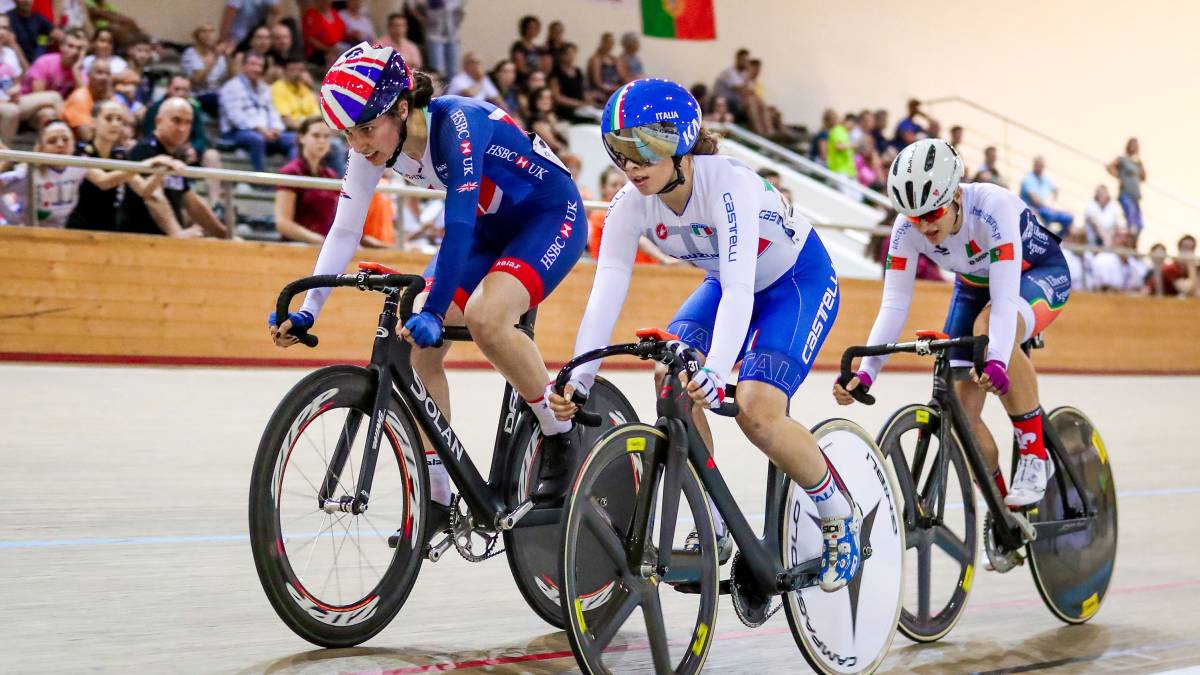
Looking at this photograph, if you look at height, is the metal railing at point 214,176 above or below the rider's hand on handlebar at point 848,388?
above

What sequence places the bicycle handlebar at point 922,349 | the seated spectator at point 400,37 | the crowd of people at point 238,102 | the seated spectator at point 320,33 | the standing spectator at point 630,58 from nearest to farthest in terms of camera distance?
the bicycle handlebar at point 922,349
the crowd of people at point 238,102
the seated spectator at point 320,33
the seated spectator at point 400,37
the standing spectator at point 630,58

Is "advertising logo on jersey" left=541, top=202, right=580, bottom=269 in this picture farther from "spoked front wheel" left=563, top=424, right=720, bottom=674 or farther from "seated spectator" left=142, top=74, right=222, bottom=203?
"seated spectator" left=142, top=74, right=222, bottom=203

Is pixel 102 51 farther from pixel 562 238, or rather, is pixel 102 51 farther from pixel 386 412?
pixel 386 412

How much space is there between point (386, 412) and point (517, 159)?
2.86 ft

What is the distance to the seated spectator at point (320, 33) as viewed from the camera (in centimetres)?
1142

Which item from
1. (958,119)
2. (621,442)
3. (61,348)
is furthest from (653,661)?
(958,119)

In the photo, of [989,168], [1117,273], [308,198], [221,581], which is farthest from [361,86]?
[989,168]

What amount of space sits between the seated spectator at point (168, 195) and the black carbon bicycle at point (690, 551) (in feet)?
18.3

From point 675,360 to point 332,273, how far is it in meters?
1.01

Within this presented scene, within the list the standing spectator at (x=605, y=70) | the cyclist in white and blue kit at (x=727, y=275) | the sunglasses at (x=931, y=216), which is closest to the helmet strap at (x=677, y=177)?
the cyclist in white and blue kit at (x=727, y=275)

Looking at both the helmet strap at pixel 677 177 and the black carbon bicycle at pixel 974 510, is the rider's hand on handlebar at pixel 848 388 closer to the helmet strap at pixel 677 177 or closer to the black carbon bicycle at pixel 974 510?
the black carbon bicycle at pixel 974 510

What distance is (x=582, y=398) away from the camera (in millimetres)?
3068

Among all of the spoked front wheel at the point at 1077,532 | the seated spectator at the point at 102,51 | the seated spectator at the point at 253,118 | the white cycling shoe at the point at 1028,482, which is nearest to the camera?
the white cycling shoe at the point at 1028,482

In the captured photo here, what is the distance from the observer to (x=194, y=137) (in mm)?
8688
